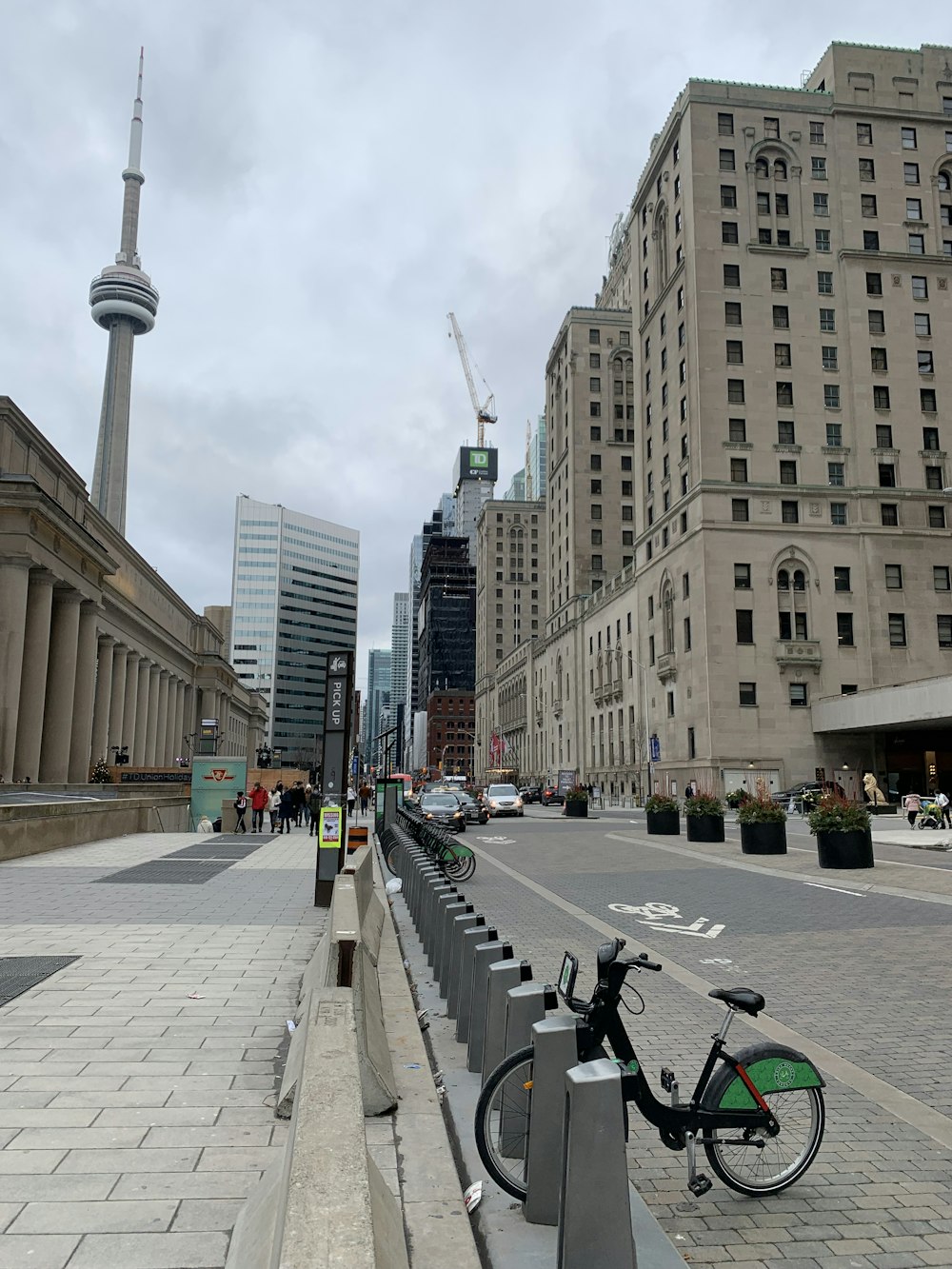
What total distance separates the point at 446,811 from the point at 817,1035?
90.0ft

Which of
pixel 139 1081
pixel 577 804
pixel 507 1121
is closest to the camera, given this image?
pixel 507 1121

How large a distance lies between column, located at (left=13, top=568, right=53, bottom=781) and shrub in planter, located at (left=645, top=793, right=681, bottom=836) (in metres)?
32.3


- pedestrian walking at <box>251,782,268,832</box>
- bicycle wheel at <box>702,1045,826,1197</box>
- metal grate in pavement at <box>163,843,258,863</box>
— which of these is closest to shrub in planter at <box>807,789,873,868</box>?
metal grate in pavement at <box>163,843,258,863</box>

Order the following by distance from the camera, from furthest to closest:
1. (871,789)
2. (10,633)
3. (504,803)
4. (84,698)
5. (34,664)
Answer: (84,698) → (504,803) → (34,664) → (10,633) → (871,789)

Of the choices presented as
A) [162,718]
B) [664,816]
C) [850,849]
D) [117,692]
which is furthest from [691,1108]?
[162,718]

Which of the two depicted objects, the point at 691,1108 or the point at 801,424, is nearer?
the point at 691,1108

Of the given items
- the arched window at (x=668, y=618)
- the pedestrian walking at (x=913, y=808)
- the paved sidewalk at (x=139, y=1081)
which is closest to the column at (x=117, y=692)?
the arched window at (x=668, y=618)

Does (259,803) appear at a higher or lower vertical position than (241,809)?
higher

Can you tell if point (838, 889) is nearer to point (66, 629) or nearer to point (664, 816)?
point (664, 816)

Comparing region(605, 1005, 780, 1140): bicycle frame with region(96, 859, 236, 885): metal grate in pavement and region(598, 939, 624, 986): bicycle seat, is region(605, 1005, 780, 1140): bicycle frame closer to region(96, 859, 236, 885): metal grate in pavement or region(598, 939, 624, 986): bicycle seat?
region(598, 939, 624, 986): bicycle seat

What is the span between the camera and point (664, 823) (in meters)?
31.6

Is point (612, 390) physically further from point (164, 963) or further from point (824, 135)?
point (164, 963)

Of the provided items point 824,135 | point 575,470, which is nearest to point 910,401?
point 824,135

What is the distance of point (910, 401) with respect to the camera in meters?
67.1
